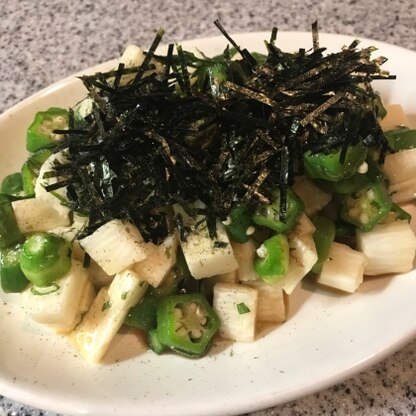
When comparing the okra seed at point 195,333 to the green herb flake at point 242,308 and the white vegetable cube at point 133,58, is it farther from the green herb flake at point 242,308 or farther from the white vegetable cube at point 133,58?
the white vegetable cube at point 133,58

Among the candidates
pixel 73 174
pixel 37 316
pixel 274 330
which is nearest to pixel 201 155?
pixel 73 174

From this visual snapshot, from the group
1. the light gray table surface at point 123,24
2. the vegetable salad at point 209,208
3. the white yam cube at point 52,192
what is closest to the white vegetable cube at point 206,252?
the vegetable salad at point 209,208

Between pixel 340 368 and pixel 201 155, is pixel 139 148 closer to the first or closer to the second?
pixel 201 155

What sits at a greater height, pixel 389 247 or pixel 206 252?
pixel 206 252

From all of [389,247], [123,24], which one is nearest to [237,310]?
[389,247]

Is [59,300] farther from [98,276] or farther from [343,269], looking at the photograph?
[343,269]

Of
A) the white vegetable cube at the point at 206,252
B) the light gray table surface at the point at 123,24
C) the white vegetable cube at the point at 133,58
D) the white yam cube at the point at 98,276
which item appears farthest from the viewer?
the light gray table surface at the point at 123,24

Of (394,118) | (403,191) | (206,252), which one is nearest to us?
(206,252)

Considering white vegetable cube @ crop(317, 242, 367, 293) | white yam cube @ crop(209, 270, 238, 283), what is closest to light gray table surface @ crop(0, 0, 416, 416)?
white vegetable cube @ crop(317, 242, 367, 293)

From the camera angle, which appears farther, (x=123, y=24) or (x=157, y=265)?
(x=123, y=24)

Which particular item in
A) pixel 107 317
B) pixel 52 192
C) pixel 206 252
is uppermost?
pixel 52 192
